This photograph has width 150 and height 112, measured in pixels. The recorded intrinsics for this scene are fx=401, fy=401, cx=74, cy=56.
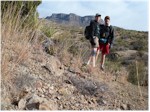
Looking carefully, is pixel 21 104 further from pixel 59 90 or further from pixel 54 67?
pixel 54 67

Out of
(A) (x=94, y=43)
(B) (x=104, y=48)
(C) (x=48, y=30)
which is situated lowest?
(B) (x=104, y=48)

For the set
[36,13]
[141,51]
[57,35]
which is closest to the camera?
[36,13]

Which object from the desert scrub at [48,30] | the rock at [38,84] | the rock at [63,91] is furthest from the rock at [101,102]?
the desert scrub at [48,30]

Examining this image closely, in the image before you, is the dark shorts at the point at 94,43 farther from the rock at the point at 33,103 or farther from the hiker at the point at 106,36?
the rock at the point at 33,103

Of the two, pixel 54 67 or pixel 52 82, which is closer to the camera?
pixel 52 82

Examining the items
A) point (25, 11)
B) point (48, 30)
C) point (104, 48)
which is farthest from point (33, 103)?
point (48, 30)

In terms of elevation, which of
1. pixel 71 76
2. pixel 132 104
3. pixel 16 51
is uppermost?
pixel 16 51

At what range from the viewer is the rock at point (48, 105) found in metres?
5.98

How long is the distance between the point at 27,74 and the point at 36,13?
12.9ft

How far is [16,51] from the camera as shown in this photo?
775 centimetres

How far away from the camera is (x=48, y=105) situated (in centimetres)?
617

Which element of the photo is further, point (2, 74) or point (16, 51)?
point (16, 51)

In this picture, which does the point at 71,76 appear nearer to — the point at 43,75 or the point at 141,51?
the point at 43,75

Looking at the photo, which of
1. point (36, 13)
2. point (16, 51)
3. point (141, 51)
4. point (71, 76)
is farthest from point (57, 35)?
point (141, 51)
